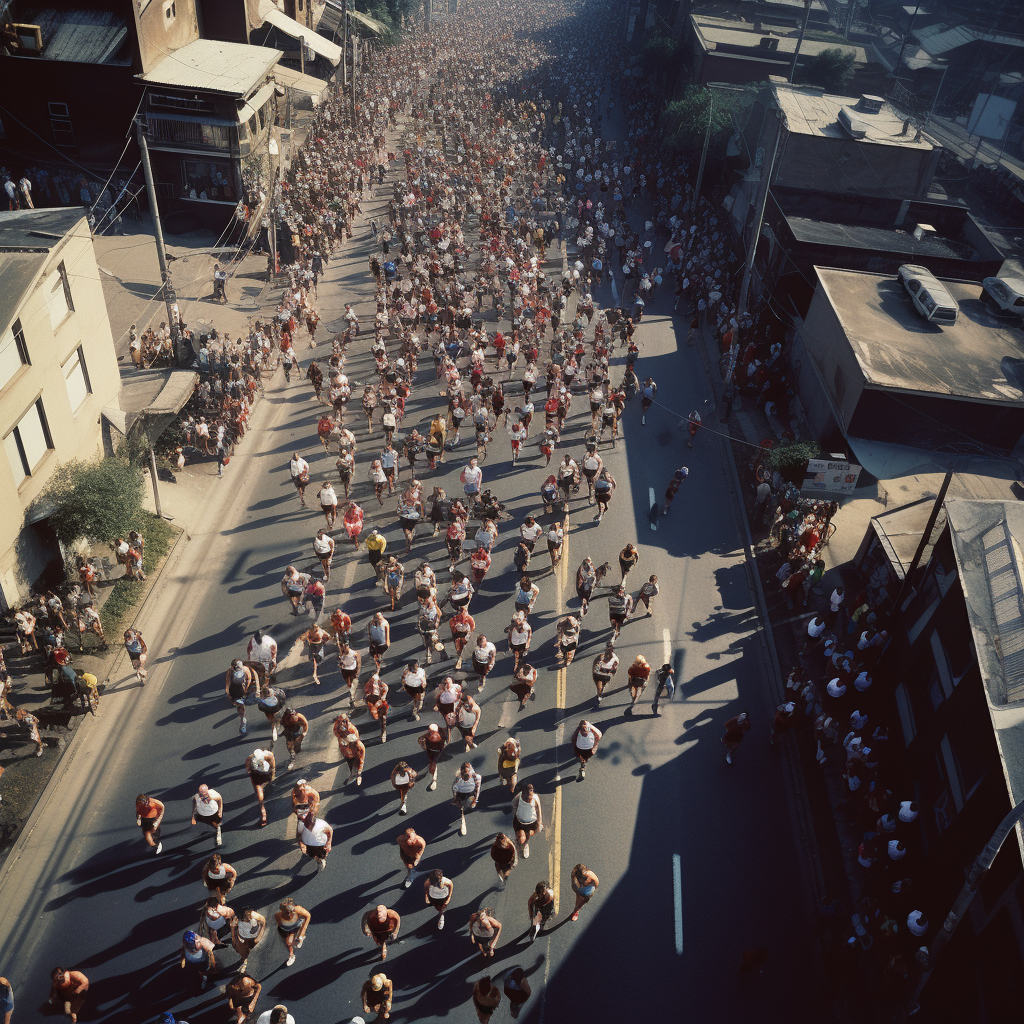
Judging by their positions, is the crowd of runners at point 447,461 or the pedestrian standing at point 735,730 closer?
the crowd of runners at point 447,461

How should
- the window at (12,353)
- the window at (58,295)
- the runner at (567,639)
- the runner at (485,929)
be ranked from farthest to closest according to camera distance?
1. the window at (58,295)
2. the runner at (567,639)
3. the window at (12,353)
4. the runner at (485,929)

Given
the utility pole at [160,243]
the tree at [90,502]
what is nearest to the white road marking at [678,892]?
the tree at [90,502]

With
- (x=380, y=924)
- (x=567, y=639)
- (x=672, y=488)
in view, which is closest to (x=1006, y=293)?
(x=672, y=488)

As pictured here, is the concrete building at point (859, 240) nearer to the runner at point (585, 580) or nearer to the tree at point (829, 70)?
the runner at point (585, 580)

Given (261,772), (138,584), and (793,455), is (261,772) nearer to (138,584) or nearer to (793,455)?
(138,584)

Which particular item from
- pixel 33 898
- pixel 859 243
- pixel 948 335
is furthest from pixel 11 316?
pixel 859 243

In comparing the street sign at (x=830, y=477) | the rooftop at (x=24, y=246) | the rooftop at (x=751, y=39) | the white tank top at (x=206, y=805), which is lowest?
the white tank top at (x=206, y=805)
